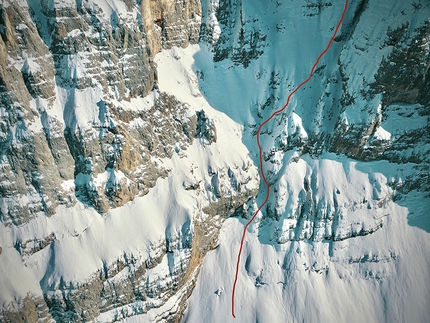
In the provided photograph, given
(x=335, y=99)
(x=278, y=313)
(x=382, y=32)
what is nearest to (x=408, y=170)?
(x=335, y=99)

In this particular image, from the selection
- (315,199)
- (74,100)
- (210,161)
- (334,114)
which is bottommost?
(315,199)

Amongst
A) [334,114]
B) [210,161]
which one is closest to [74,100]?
[210,161]

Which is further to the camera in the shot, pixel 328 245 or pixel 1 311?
pixel 328 245

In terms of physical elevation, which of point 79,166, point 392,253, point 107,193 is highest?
point 79,166

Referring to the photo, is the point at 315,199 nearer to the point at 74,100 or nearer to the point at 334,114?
the point at 334,114

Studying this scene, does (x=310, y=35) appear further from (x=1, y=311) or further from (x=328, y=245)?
(x=1, y=311)

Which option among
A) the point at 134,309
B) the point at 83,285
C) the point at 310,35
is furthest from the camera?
the point at 310,35

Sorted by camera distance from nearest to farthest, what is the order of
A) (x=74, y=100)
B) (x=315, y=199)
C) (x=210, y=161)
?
(x=74, y=100), (x=210, y=161), (x=315, y=199)

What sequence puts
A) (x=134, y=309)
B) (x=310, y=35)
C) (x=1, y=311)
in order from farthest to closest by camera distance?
(x=310, y=35), (x=134, y=309), (x=1, y=311)

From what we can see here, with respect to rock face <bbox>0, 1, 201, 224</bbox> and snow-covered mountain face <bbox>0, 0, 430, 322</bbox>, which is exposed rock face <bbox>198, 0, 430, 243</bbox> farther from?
rock face <bbox>0, 1, 201, 224</bbox>

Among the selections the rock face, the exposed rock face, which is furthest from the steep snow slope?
the rock face
